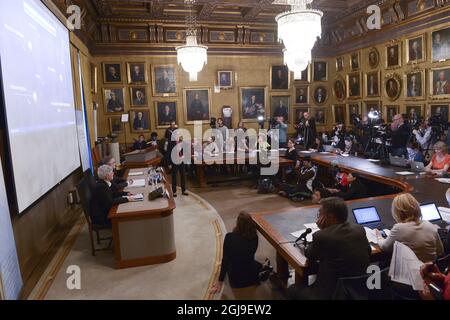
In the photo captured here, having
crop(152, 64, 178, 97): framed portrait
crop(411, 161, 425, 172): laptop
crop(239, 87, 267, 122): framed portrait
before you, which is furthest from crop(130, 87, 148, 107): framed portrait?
crop(411, 161, 425, 172): laptop

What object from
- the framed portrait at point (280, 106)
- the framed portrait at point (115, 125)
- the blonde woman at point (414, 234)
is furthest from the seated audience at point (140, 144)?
the blonde woman at point (414, 234)

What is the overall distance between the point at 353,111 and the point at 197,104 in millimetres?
5988

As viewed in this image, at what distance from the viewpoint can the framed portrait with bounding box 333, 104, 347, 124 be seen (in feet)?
42.7

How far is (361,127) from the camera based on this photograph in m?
11.1

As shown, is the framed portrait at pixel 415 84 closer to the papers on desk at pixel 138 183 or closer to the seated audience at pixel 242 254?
the papers on desk at pixel 138 183

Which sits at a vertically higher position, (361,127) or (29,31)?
(29,31)

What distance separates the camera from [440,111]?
911 cm

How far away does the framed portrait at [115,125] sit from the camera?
39.0ft

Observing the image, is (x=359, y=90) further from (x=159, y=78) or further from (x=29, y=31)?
(x=29, y=31)

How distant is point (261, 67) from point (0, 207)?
1135 centimetres

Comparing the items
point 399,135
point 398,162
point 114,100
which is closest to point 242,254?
point 398,162

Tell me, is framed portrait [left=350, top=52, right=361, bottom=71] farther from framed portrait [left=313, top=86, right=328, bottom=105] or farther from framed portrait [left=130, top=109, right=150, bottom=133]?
framed portrait [left=130, top=109, right=150, bottom=133]
